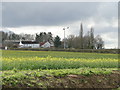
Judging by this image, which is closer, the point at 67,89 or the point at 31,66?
the point at 67,89

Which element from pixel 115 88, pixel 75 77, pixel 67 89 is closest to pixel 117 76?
pixel 115 88

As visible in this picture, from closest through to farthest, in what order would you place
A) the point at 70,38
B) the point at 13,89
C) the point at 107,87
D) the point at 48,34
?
the point at 13,89 → the point at 107,87 → the point at 70,38 → the point at 48,34

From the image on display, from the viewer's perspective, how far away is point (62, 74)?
302 inches

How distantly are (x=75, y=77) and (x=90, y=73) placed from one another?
1028mm

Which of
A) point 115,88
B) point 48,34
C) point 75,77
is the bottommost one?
point 115,88

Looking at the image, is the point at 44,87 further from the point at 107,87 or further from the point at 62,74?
the point at 107,87

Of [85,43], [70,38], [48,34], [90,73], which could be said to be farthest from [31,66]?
[48,34]

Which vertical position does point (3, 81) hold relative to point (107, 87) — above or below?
above

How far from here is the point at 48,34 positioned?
11931cm

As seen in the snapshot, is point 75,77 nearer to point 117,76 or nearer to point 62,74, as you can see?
point 62,74

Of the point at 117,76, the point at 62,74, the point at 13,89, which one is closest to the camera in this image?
the point at 13,89

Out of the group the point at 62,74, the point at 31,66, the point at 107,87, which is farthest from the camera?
the point at 31,66

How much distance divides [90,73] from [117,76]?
5.31ft

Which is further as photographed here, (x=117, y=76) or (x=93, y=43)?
(x=93, y=43)
